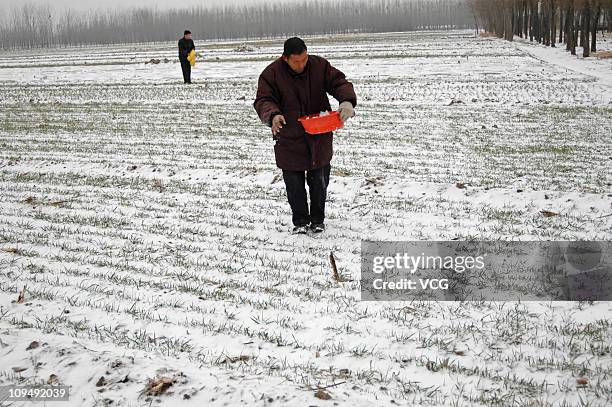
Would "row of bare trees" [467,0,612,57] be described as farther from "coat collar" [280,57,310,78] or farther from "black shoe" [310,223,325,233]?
"coat collar" [280,57,310,78]

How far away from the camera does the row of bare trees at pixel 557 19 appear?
111 ft

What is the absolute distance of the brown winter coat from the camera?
539 cm

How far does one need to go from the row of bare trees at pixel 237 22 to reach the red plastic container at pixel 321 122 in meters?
115

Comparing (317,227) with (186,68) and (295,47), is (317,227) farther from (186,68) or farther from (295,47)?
(186,68)

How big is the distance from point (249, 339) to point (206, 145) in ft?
26.6

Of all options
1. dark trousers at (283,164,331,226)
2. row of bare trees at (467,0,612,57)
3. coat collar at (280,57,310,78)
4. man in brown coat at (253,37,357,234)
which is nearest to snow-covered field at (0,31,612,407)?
dark trousers at (283,164,331,226)

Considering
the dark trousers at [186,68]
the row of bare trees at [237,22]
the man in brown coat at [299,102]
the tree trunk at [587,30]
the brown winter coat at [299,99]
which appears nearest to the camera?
the man in brown coat at [299,102]

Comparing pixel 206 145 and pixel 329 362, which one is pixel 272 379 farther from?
pixel 206 145

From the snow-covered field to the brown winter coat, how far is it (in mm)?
→ 1086

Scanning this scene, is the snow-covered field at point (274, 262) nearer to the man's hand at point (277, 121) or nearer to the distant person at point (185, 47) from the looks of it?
the man's hand at point (277, 121)

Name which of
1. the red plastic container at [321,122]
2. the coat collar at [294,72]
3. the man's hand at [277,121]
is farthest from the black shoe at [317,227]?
the coat collar at [294,72]

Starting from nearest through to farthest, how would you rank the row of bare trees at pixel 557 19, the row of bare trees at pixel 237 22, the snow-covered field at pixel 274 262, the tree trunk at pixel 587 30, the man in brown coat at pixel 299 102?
the snow-covered field at pixel 274 262 → the man in brown coat at pixel 299 102 → the tree trunk at pixel 587 30 → the row of bare trees at pixel 557 19 → the row of bare trees at pixel 237 22

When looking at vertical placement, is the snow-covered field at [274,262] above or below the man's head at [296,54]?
below

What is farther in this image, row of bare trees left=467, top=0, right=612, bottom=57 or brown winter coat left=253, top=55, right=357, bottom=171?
row of bare trees left=467, top=0, right=612, bottom=57
